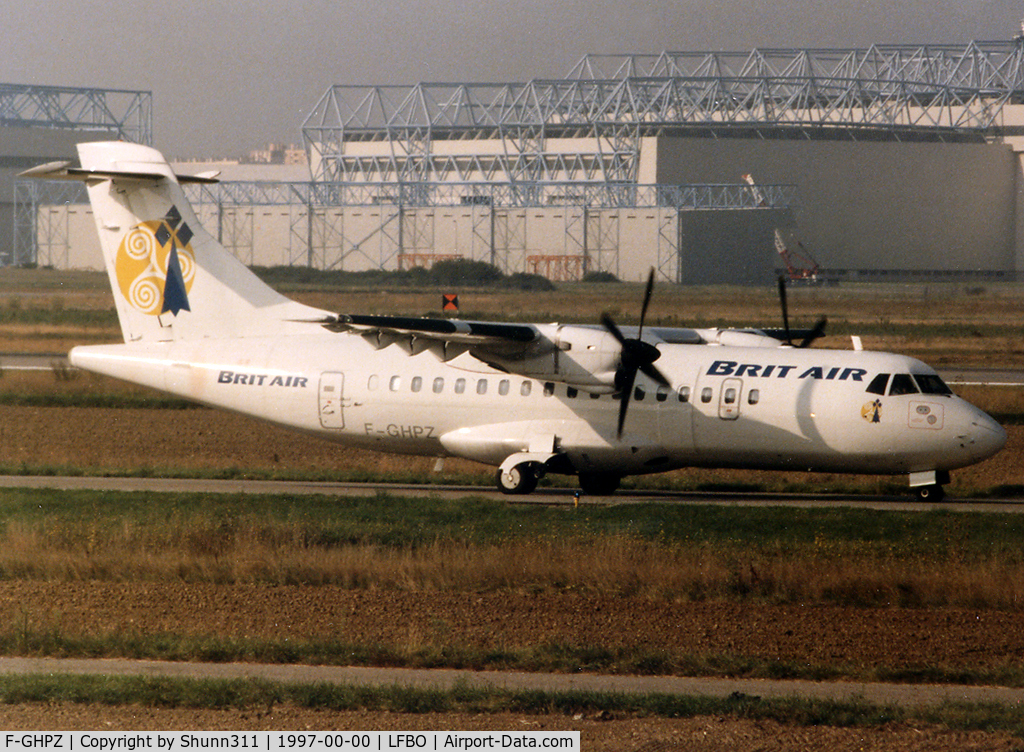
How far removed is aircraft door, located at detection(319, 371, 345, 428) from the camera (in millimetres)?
26516

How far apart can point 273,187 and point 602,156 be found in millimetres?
28714

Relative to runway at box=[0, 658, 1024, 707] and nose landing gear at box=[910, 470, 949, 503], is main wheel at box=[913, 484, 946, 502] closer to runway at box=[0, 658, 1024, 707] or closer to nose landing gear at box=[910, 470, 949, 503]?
nose landing gear at box=[910, 470, 949, 503]

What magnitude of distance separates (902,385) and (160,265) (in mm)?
17268

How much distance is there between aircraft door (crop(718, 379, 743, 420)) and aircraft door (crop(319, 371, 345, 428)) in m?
8.52

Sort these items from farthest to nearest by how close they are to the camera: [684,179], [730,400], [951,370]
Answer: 1. [684,179]
2. [951,370]
3. [730,400]

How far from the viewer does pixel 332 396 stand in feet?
87.0

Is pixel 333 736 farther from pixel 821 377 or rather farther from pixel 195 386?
pixel 195 386

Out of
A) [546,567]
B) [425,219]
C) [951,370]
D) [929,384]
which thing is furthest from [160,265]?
[425,219]

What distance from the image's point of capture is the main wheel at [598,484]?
2614 cm

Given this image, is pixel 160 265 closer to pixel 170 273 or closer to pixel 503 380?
pixel 170 273

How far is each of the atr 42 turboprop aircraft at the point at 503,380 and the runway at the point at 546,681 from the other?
10850 millimetres

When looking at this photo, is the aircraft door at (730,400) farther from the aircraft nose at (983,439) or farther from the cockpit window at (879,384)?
the aircraft nose at (983,439)

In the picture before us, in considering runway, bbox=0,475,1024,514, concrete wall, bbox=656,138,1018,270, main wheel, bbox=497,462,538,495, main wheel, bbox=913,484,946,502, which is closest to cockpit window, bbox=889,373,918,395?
main wheel, bbox=913,484,946,502

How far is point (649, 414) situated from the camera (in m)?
24.8
